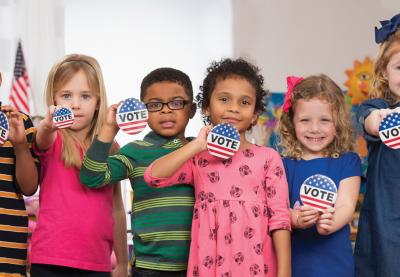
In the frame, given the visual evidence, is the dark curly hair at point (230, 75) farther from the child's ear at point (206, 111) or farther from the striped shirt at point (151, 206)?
the striped shirt at point (151, 206)

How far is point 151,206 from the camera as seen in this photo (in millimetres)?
1739

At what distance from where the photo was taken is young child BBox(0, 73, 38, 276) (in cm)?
167

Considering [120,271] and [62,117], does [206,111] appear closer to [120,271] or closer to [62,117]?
[62,117]

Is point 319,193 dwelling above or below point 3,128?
below

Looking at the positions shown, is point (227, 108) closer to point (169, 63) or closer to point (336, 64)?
point (169, 63)

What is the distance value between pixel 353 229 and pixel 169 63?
5.65ft

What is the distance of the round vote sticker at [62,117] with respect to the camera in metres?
1.63

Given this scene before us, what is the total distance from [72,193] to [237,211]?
515 mm

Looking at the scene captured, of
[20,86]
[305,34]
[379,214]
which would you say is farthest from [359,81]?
[379,214]

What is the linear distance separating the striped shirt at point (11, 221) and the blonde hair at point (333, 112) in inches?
31.8

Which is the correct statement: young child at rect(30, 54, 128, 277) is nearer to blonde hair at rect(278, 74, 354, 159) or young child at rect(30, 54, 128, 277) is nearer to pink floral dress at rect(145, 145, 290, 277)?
pink floral dress at rect(145, 145, 290, 277)

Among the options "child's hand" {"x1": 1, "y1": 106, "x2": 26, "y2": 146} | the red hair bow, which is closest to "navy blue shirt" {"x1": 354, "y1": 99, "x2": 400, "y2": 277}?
the red hair bow

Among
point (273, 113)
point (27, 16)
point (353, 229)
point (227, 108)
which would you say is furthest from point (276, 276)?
point (27, 16)

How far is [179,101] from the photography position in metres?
1.81
